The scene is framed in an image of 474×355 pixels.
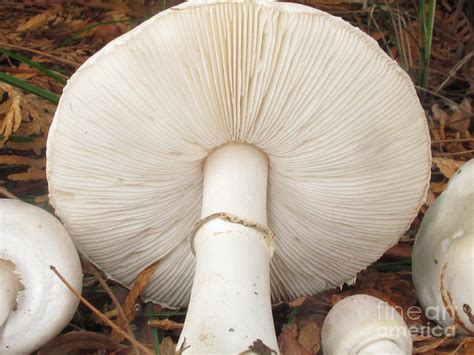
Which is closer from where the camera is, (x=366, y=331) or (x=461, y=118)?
(x=366, y=331)

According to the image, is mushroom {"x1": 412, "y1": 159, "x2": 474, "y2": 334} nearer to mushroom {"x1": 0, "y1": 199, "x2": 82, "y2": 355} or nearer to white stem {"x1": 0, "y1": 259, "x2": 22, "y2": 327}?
mushroom {"x1": 0, "y1": 199, "x2": 82, "y2": 355}

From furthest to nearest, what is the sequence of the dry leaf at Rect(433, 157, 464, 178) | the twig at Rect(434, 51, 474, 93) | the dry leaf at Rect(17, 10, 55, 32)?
the twig at Rect(434, 51, 474, 93), the dry leaf at Rect(17, 10, 55, 32), the dry leaf at Rect(433, 157, 464, 178)

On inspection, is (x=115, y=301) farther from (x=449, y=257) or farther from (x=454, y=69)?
(x=454, y=69)

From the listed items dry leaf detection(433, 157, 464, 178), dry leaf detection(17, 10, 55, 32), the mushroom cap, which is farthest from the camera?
dry leaf detection(17, 10, 55, 32)

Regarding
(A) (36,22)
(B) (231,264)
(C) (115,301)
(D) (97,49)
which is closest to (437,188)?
(B) (231,264)

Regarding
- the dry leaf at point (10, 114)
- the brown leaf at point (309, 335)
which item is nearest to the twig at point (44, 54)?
the dry leaf at point (10, 114)

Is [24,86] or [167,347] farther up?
[24,86]

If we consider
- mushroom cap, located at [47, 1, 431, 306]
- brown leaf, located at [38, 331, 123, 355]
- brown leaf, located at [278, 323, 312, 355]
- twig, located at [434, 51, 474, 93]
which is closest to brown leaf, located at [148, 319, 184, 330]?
brown leaf, located at [38, 331, 123, 355]
